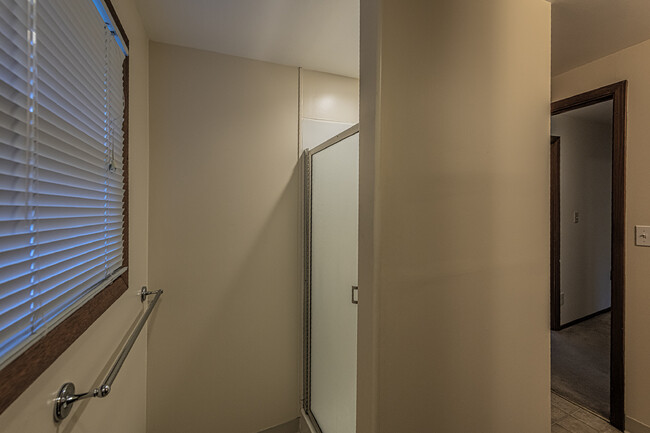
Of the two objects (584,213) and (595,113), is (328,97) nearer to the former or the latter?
(595,113)

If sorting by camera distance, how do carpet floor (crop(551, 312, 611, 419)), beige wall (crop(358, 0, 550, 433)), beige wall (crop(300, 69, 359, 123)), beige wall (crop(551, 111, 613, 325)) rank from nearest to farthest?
beige wall (crop(358, 0, 550, 433)), beige wall (crop(300, 69, 359, 123)), carpet floor (crop(551, 312, 611, 419)), beige wall (crop(551, 111, 613, 325))

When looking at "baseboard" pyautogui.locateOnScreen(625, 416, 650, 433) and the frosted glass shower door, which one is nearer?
the frosted glass shower door

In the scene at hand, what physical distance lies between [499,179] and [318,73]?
145cm

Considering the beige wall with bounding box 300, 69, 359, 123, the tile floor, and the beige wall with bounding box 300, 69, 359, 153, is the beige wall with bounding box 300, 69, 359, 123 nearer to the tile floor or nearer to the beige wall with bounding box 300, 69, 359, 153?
the beige wall with bounding box 300, 69, 359, 153

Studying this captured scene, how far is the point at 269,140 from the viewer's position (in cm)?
187

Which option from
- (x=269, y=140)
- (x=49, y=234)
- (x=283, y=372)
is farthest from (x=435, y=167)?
(x=283, y=372)

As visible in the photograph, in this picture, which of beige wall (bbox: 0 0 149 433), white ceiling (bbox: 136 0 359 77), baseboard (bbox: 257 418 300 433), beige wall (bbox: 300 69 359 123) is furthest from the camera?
beige wall (bbox: 300 69 359 123)

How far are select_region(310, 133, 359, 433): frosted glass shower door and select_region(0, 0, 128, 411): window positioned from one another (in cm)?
96

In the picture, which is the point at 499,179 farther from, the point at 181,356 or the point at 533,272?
the point at 181,356

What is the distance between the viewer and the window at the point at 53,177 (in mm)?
508

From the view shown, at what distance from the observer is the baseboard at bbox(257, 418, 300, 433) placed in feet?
6.09

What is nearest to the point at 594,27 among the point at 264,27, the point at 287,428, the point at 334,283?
the point at 264,27

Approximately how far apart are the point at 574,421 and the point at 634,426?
0.28 metres

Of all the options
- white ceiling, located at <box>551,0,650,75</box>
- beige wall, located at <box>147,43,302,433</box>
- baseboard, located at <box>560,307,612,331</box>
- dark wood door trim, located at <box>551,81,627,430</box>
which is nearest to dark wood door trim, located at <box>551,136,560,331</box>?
baseboard, located at <box>560,307,612,331</box>
